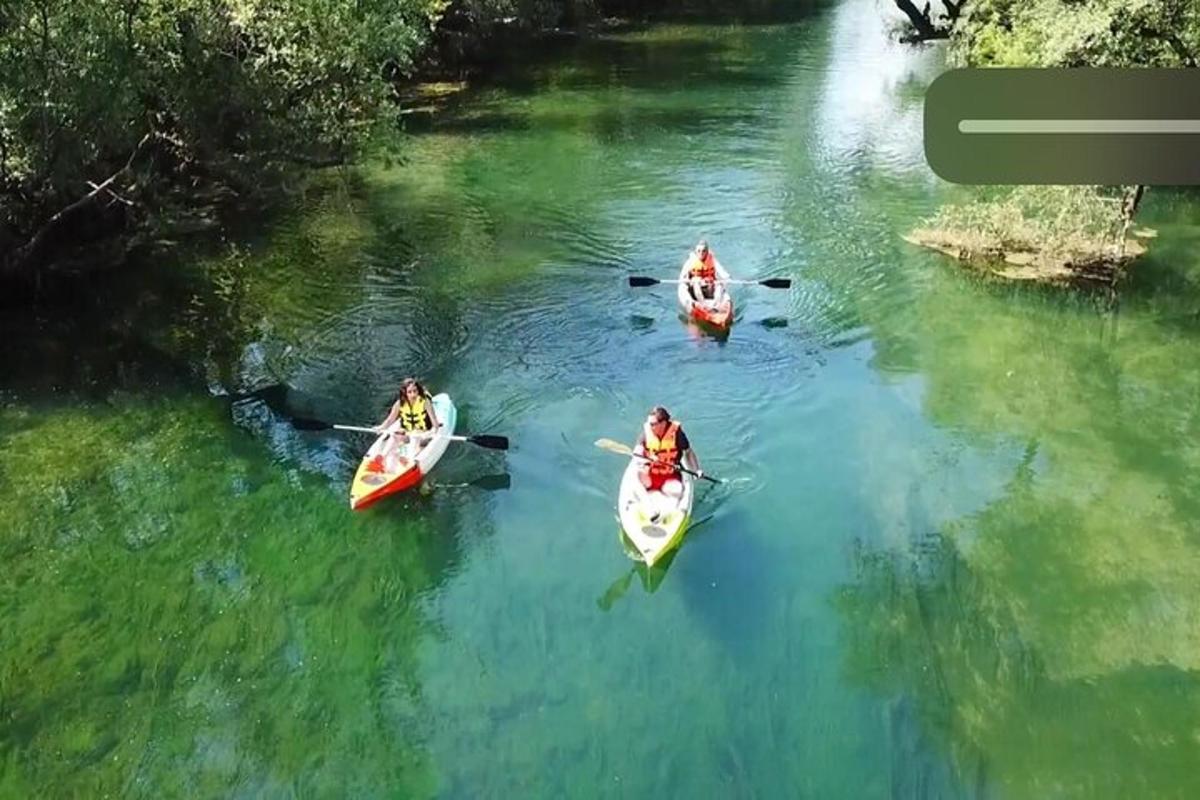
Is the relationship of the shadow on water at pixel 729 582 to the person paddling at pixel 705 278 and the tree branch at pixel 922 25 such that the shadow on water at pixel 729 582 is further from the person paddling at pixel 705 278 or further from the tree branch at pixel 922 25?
the tree branch at pixel 922 25

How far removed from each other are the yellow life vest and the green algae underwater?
1.05 meters

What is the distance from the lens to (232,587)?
43.1 feet

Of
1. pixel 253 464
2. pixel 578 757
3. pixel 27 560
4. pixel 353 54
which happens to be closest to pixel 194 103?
pixel 353 54

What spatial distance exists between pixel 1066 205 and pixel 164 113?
17.9m

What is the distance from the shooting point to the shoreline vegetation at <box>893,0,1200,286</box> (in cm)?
1714

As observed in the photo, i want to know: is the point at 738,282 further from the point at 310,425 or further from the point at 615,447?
the point at 310,425

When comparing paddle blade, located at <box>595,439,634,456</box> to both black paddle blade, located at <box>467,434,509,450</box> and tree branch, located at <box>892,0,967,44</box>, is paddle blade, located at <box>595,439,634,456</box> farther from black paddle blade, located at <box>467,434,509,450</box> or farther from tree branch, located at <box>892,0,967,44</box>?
tree branch, located at <box>892,0,967,44</box>

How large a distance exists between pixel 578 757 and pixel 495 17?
115ft

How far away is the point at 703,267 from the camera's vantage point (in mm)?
20078

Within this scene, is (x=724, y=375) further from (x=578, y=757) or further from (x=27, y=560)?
(x=27, y=560)

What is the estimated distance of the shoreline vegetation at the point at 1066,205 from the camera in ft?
56.2

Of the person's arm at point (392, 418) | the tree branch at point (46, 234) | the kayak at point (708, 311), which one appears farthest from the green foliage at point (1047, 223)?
the tree branch at point (46, 234)

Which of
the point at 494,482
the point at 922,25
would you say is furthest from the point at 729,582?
the point at 922,25

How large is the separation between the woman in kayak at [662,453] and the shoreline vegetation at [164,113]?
11254 mm
